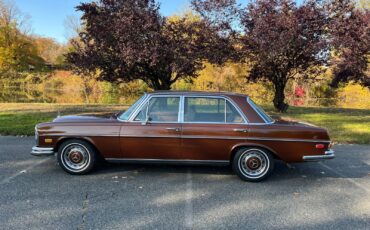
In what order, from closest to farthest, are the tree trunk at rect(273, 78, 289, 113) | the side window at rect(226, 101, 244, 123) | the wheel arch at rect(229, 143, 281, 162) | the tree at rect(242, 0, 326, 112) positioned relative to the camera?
the wheel arch at rect(229, 143, 281, 162) < the side window at rect(226, 101, 244, 123) < the tree at rect(242, 0, 326, 112) < the tree trunk at rect(273, 78, 289, 113)

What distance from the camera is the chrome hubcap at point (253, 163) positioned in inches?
241

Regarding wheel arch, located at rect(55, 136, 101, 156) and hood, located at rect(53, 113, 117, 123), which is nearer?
wheel arch, located at rect(55, 136, 101, 156)

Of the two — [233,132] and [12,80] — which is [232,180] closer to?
[233,132]

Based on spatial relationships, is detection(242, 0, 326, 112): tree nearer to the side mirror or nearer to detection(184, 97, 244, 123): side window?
detection(184, 97, 244, 123): side window

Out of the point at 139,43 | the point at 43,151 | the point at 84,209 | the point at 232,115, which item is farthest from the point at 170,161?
the point at 139,43

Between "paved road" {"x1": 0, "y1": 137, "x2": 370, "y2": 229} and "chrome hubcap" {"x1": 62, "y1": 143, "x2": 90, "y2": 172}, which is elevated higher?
"chrome hubcap" {"x1": 62, "y1": 143, "x2": 90, "y2": 172}

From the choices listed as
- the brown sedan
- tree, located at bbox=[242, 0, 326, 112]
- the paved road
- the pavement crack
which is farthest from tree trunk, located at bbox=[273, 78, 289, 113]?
the pavement crack

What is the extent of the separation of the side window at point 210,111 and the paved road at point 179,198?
1000 millimetres

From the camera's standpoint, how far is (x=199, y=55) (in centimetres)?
1437

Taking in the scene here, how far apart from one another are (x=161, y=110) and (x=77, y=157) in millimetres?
1617

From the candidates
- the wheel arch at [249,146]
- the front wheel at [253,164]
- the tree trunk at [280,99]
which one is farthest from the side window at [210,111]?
the tree trunk at [280,99]

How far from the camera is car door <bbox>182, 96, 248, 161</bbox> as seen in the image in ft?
19.9

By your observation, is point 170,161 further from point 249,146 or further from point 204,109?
point 249,146

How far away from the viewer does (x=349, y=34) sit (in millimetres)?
14398
